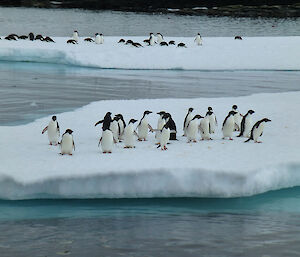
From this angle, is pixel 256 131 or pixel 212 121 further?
pixel 212 121

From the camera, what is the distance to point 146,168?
9.68 m

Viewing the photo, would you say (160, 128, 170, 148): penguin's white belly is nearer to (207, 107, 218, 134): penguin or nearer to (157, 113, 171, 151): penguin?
(157, 113, 171, 151): penguin

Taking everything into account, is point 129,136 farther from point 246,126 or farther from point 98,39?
point 98,39

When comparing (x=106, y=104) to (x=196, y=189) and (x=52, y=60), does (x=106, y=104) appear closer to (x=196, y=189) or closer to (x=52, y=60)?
(x=196, y=189)

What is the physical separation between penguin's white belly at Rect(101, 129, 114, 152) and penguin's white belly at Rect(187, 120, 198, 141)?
5.91 ft

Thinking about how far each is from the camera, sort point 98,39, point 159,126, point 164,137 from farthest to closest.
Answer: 1. point 98,39
2. point 159,126
3. point 164,137

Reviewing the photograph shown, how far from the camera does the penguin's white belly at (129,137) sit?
11.2 metres

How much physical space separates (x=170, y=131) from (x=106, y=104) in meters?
4.75

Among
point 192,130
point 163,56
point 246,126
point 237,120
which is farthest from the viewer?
point 163,56

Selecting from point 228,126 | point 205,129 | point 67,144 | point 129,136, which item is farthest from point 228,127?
point 67,144

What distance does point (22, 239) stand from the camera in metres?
7.95

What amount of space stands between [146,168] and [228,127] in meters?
3.05

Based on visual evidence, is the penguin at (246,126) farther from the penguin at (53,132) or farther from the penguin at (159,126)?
the penguin at (53,132)

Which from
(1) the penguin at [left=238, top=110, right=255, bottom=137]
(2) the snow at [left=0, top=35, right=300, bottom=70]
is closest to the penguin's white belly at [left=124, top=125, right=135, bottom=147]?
(1) the penguin at [left=238, top=110, right=255, bottom=137]
